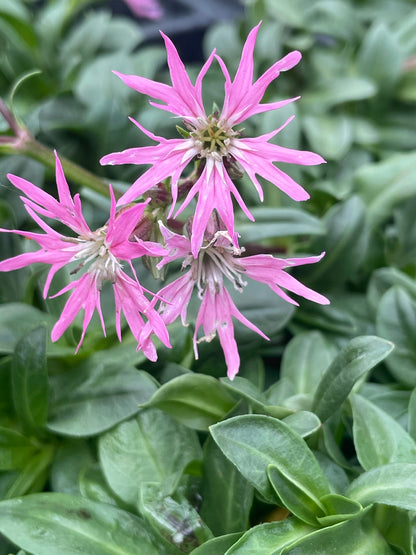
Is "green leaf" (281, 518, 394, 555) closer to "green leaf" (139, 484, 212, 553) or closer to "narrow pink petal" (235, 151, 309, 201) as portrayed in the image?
"green leaf" (139, 484, 212, 553)

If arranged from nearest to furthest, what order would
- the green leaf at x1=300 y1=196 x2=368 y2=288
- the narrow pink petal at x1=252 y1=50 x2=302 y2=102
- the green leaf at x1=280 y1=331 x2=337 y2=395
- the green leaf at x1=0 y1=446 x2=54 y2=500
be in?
1. the narrow pink petal at x1=252 y1=50 x2=302 y2=102
2. the green leaf at x1=0 y1=446 x2=54 y2=500
3. the green leaf at x1=280 y1=331 x2=337 y2=395
4. the green leaf at x1=300 y1=196 x2=368 y2=288

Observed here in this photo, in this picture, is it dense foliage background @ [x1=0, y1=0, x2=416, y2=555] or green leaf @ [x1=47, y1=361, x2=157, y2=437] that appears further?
green leaf @ [x1=47, y1=361, x2=157, y2=437]

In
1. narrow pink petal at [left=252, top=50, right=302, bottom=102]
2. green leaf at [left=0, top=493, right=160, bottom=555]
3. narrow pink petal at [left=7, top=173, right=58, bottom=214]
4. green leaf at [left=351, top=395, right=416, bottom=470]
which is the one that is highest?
narrow pink petal at [left=252, top=50, right=302, bottom=102]

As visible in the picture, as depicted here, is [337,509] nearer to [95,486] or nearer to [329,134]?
[95,486]

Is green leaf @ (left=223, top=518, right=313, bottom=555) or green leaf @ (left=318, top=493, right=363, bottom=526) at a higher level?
green leaf @ (left=318, top=493, right=363, bottom=526)

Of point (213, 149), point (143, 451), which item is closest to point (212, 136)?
point (213, 149)

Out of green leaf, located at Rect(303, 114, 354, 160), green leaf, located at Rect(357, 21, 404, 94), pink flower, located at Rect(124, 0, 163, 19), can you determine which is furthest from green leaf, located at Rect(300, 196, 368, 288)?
pink flower, located at Rect(124, 0, 163, 19)

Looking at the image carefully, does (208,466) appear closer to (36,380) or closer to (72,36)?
(36,380)

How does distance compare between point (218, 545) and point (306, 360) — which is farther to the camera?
point (306, 360)
